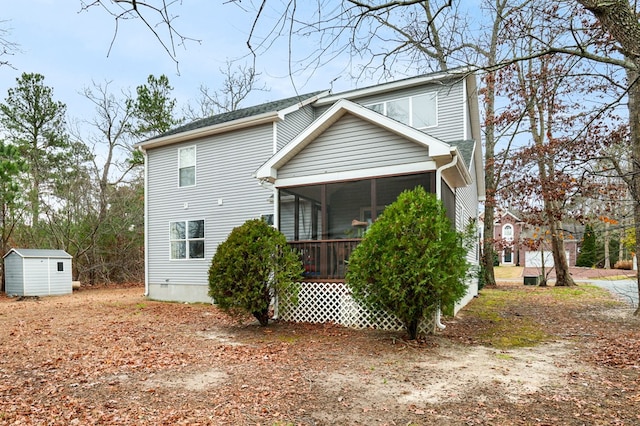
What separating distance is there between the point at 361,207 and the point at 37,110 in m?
19.2

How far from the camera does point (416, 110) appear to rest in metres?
12.4

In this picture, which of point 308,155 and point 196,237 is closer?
point 308,155

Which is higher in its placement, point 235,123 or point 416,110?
point 416,110

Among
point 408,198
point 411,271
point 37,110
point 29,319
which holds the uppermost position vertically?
point 37,110

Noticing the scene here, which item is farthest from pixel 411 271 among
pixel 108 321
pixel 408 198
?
pixel 108 321

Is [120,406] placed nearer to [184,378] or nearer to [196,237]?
[184,378]

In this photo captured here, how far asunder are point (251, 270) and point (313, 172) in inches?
102

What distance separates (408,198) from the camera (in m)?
7.04

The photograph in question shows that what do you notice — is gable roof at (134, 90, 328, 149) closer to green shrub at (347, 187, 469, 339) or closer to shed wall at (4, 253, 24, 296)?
green shrub at (347, 187, 469, 339)

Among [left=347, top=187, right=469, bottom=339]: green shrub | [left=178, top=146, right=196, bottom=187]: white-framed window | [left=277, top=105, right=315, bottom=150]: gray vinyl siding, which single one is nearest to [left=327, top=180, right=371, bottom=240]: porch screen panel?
[left=347, top=187, right=469, bottom=339]: green shrub

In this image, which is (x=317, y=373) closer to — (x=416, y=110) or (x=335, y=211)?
(x=335, y=211)

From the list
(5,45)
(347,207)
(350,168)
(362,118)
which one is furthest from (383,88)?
(5,45)

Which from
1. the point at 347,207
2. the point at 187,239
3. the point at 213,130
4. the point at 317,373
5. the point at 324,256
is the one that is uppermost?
the point at 213,130

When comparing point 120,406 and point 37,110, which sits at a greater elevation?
point 37,110
